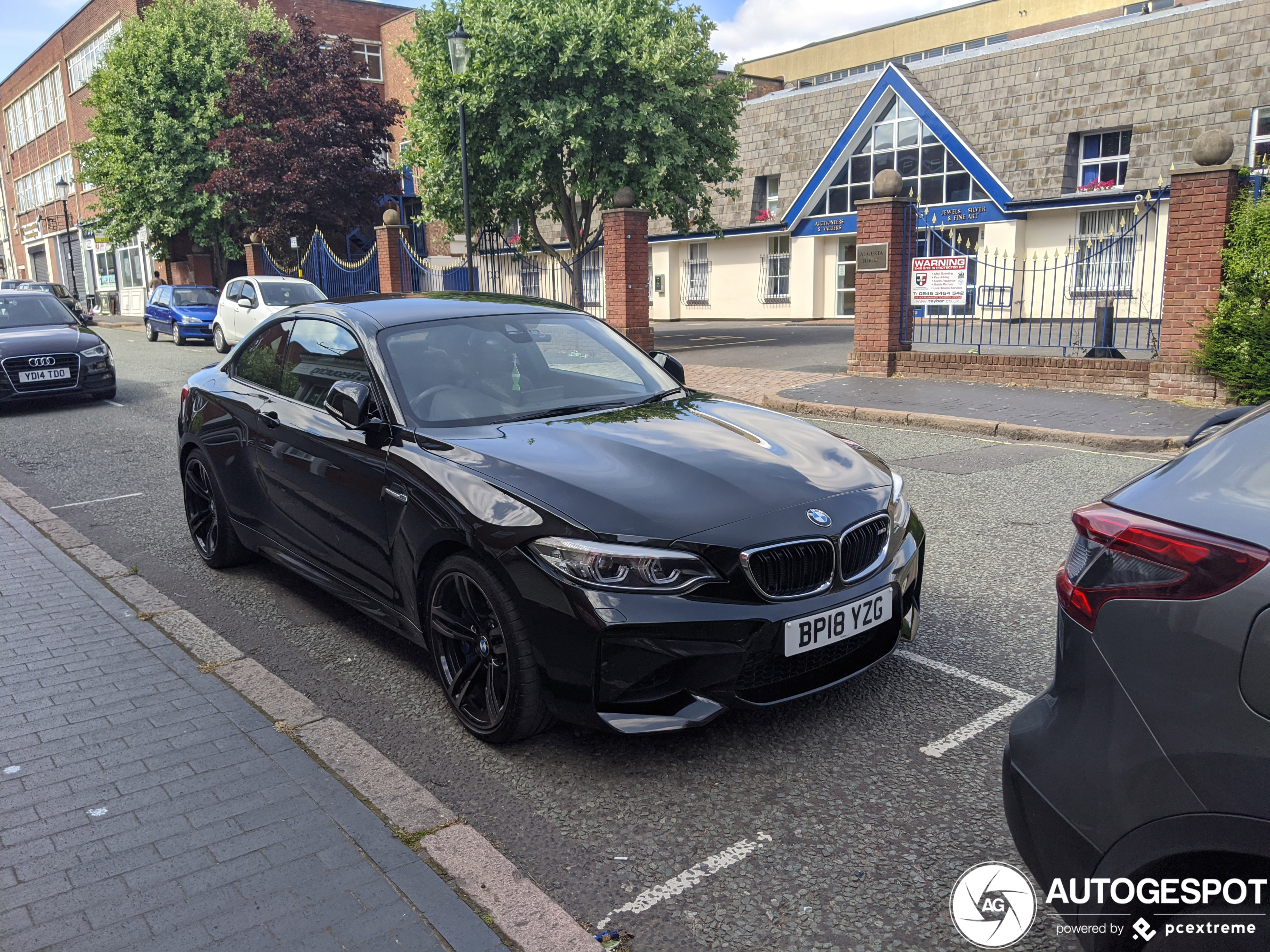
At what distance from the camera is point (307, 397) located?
16.0 feet

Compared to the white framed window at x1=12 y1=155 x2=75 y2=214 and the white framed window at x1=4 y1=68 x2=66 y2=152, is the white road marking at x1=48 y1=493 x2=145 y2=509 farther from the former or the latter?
the white framed window at x1=4 y1=68 x2=66 y2=152

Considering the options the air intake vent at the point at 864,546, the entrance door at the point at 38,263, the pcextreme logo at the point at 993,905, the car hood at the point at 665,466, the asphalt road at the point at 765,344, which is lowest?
the pcextreme logo at the point at 993,905

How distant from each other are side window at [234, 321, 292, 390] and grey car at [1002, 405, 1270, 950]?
4246 mm

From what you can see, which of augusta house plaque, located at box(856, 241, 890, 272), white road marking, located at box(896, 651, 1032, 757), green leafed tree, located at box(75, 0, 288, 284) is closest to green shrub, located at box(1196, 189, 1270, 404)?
augusta house plaque, located at box(856, 241, 890, 272)

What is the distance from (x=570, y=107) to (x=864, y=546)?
20.2 meters

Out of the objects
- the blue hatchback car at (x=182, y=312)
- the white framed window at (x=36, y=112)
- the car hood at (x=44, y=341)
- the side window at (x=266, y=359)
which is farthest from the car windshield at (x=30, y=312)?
the white framed window at (x=36, y=112)

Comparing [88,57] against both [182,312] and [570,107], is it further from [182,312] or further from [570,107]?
[570,107]

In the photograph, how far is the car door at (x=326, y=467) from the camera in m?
4.20

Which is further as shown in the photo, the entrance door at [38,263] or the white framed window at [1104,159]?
the entrance door at [38,263]

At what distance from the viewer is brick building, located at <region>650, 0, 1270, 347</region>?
82.5 ft

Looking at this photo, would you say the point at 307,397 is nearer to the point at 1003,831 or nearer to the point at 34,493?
the point at 1003,831

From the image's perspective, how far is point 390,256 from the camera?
27125 millimetres

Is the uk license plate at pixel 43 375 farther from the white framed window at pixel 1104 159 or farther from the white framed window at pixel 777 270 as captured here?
the white framed window at pixel 1104 159

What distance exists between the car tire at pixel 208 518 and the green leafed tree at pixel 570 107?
56.7 ft
